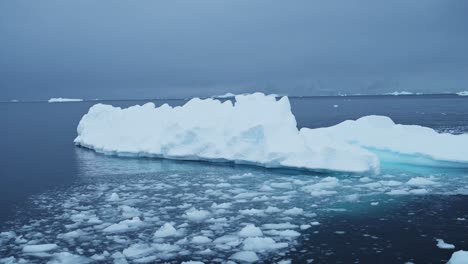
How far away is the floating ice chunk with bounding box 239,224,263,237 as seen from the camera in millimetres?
9883

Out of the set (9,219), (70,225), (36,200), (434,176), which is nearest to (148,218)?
(70,225)

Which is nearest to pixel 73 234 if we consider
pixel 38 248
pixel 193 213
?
pixel 38 248

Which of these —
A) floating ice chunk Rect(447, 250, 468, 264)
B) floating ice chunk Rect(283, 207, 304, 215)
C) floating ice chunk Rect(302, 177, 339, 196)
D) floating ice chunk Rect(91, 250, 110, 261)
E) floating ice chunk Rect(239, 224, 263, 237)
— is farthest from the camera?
floating ice chunk Rect(302, 177, 339, 196)

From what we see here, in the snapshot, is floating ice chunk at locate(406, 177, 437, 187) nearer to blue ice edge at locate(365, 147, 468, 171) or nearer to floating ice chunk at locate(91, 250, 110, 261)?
blue ice edge at locate(365, 147, 468, 171)

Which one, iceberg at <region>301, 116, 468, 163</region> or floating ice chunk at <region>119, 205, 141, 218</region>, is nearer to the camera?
floating ice chunk at <region>119, 205, 141, 218</region>

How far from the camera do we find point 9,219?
39.1 feet

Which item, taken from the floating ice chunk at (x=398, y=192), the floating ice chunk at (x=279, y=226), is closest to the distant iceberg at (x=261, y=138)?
the floating ice chunk at (x=398, y=192)

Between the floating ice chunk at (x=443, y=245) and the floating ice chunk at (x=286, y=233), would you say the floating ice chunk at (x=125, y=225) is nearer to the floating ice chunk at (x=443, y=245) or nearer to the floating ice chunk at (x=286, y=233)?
the floating ice chunk at (x=286, y=233)

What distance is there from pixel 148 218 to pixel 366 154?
376 inches

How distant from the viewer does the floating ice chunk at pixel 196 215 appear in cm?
1143

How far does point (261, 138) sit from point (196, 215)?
30.6 ft

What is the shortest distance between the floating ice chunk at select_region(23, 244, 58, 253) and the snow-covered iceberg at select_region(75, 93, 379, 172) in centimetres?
1115

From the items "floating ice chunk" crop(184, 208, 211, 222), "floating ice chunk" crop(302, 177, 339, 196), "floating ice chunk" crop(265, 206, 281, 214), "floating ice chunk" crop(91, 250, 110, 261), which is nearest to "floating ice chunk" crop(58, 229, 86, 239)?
"floating ice chunk" crop(91, 250, 110, 261)

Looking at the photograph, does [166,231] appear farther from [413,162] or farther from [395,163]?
[395,163]
